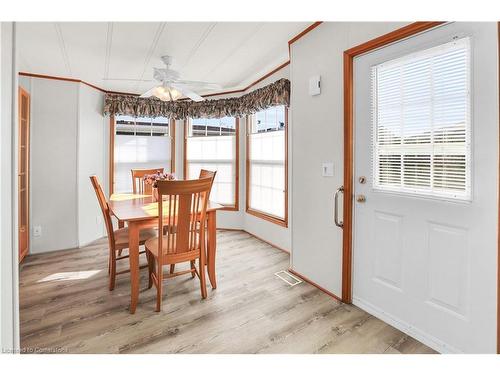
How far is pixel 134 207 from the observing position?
241 centimetres

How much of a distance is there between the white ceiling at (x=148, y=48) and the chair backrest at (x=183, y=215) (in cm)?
141

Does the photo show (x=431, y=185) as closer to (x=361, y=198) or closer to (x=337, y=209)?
(x=361, y=198)

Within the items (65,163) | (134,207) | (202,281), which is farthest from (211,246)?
(65,163)

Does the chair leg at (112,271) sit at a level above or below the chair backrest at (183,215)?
below

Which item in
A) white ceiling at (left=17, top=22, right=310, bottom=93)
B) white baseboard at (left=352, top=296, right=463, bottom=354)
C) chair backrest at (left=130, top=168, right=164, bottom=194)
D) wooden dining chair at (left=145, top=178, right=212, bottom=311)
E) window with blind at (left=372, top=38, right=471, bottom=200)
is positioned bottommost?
white baseboard at (left=352, top=296, right=463, bottom=354)

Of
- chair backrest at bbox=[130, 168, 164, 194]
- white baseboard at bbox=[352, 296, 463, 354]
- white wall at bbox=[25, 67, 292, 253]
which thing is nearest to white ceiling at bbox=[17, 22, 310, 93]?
white wall at bbox=[25, 67, 292, 253]

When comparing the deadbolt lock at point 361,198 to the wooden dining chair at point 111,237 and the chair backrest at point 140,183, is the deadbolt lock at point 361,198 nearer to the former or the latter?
the wooden dining chair at point 111,237

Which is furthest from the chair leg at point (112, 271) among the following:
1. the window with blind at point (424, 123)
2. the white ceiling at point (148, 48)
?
the window with blind at point (424, 123)

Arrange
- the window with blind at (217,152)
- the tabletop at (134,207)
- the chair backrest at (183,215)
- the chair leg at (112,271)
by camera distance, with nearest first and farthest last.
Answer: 1. the chair backrest at (183,215)
2. the tabletop at (134,207)
3. the chair leg at (112,271)
4. the window with blind at (217,152)

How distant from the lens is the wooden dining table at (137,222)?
2006mm

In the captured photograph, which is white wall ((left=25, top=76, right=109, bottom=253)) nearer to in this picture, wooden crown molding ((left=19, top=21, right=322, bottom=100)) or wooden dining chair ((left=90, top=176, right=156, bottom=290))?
A: wooden crown molding ((left=19, top=21, right=322, bottom=100))

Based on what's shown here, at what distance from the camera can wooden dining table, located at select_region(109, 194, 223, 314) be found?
2.01 meters

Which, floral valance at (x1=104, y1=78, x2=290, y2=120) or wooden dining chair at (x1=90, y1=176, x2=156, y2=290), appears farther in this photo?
floral valance at (x1=104, y1=78, x2=290, y2=120)

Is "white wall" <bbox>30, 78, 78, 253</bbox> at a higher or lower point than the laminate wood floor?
higher
